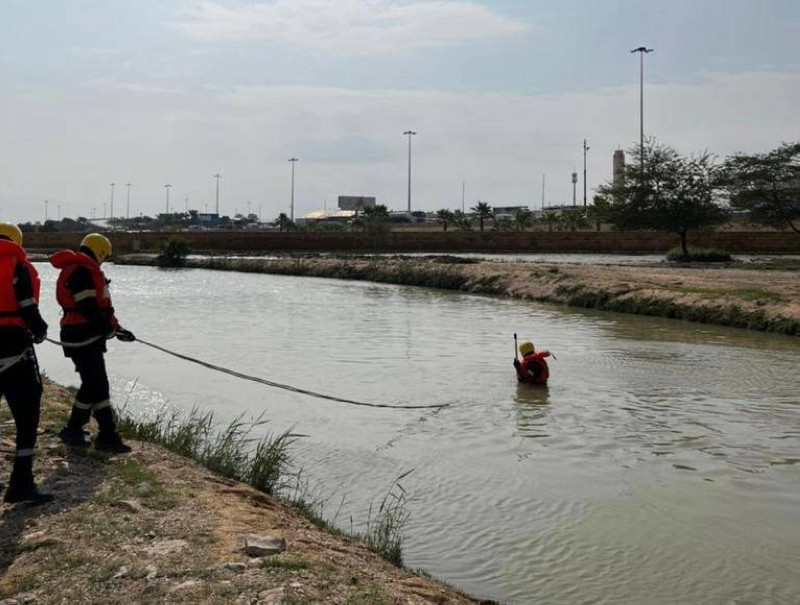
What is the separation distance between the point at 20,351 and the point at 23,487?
38.7 inches

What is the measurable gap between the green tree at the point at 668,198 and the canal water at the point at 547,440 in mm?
31246

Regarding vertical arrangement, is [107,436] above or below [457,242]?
below

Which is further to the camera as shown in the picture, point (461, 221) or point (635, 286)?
point (461, 221)

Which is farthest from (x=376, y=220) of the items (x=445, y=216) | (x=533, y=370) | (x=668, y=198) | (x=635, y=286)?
(x=533, y=370)

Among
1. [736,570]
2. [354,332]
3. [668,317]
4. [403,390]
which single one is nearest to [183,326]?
[354,332]

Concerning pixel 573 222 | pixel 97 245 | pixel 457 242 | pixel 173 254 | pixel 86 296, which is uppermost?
pixel 573 222

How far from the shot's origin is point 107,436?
7879 millimetres

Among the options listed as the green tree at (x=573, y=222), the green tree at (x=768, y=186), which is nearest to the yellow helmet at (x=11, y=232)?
the green tree at (x=768, y=186)

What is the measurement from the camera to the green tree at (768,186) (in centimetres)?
5644

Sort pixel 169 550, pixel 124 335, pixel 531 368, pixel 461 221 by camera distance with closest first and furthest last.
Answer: pixel 169 550
pixel 124 335
pixel 531 368
pixel 461 221

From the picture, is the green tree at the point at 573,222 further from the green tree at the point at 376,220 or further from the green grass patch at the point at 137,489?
the green grass patch at the point at 137,489

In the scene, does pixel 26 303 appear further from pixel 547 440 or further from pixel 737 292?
pixel 737 292

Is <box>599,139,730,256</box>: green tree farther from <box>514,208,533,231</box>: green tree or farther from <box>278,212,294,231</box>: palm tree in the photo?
<box>278,212,294,231</box>: palm tree

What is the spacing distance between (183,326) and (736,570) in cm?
1937
